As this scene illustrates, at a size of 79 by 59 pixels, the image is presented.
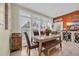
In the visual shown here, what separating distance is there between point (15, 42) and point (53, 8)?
1.04 metres

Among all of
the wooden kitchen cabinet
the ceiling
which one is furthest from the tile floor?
the ceiling

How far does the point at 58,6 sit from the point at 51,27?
0.45 metres

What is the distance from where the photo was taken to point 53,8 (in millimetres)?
2135

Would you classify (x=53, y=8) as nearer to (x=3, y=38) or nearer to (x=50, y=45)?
(x=50, y=45)

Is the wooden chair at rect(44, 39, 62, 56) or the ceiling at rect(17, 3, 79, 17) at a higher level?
the ceiling at rect(17, 3, 79, 17)

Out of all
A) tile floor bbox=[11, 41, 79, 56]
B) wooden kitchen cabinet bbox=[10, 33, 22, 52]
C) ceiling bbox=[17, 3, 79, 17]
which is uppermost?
ceiling bbox=[17, 3, 79, 17]

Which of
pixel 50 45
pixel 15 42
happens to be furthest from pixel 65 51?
pixel 15 42

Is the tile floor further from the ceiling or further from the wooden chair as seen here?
the ceiling

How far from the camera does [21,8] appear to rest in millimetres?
2090

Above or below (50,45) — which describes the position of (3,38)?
above

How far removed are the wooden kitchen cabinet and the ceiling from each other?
2.04 feet

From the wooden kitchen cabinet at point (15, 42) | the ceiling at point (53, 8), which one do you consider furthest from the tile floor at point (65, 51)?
the ceiling at point (53, 8)

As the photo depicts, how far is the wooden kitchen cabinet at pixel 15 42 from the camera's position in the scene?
2113mm

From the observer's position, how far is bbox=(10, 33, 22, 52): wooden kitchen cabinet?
83.2 inches
